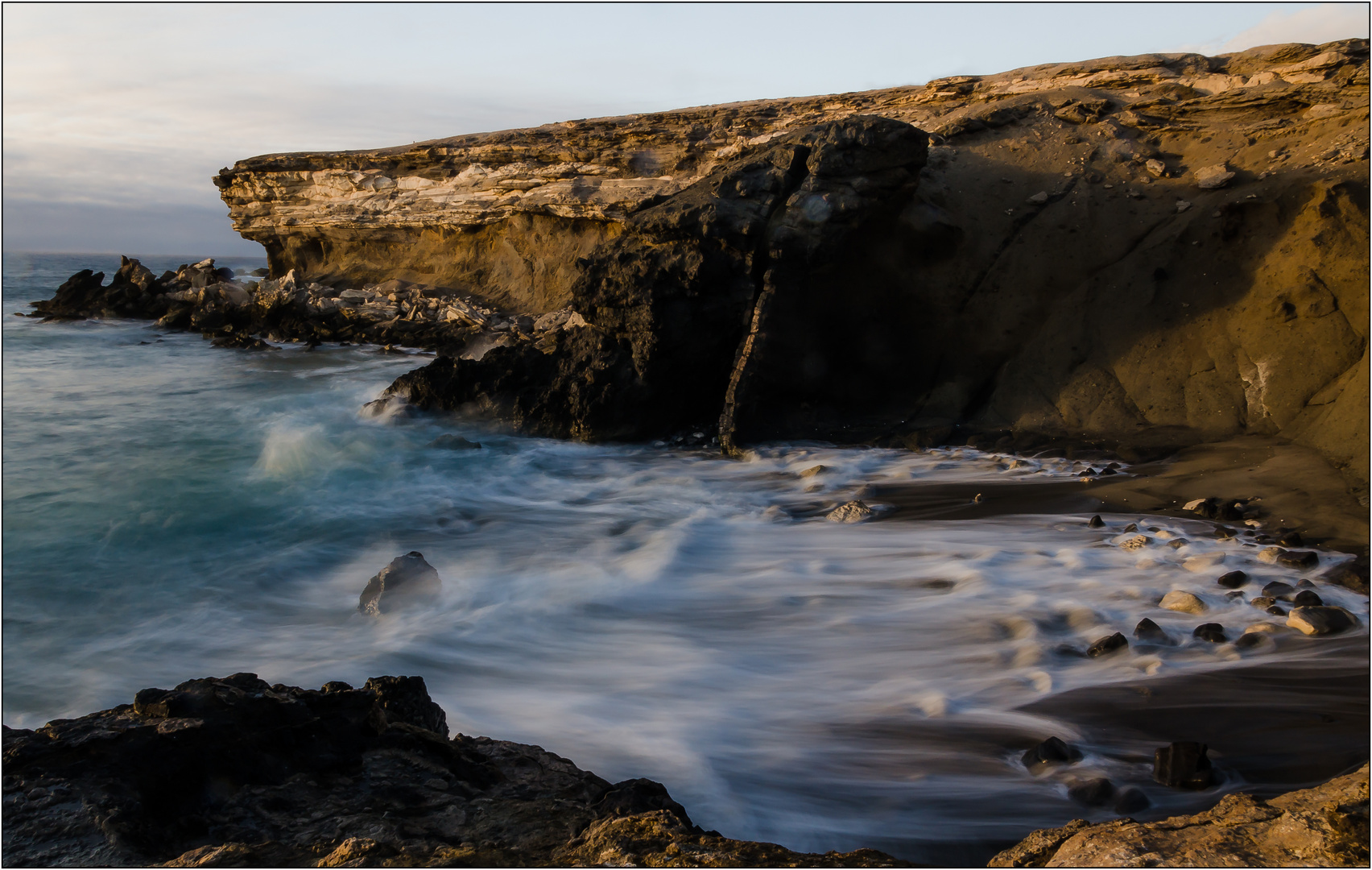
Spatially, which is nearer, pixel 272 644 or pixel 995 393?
pixel 272 644

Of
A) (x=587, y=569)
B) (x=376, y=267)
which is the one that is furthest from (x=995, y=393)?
(x=376, y=267)

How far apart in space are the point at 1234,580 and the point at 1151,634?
0.79 metres

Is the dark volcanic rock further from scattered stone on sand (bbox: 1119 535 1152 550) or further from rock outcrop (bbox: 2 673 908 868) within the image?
rock outcrop (bbox: 2 673 908 868)

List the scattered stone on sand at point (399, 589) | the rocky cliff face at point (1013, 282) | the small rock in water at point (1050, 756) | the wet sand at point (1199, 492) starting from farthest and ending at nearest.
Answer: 1. the rocky cliff face at point (1013, 282)
2. the wet sand at point (1199, 492)
3. the scattered stone on sand at point (399, 589)
4. the small rock in water at point (1050, 756)

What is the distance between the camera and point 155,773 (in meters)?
2.12

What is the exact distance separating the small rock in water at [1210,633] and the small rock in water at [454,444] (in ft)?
20.1

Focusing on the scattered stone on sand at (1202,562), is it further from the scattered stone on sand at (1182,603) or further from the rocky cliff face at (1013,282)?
the rocky cliff face at (1013,282)

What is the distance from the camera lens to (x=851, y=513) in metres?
5.63

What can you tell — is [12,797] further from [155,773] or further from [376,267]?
[376,267]

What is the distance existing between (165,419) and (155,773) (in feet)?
29.3

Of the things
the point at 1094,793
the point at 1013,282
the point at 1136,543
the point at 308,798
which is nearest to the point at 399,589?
the point at 308,798

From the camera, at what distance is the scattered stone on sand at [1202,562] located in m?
4.18

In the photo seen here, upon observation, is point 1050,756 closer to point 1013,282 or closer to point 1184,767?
point 1184,767

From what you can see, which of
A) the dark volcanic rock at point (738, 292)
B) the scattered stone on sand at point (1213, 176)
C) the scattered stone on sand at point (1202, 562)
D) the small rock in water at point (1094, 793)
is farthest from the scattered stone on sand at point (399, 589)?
the scattered stone on sand at point (1213, 176)
